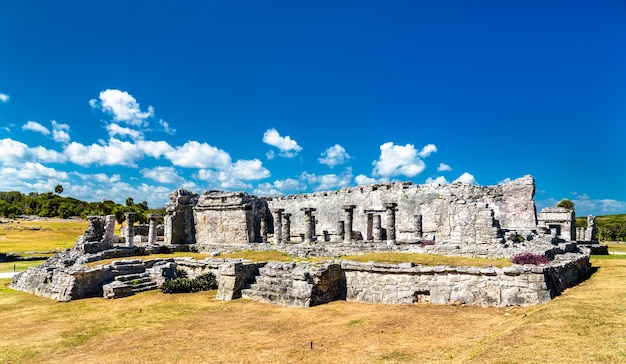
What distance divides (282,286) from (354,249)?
596 cm

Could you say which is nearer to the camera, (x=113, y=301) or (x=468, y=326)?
(x=468, y=326)

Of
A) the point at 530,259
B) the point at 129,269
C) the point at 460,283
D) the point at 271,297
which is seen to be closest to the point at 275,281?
the point at 271,297

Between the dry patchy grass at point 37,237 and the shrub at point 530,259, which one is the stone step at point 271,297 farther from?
the dry patchy grass at point 37,237

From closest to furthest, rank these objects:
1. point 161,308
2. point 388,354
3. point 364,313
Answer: point 388,354
point 364,313
point 161,308

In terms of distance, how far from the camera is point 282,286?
1297 centimetres

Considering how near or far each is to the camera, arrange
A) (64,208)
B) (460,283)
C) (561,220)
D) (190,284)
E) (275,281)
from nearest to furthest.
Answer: (460,283) < (275,281) < (190,284) < (561,220) < (64,208)

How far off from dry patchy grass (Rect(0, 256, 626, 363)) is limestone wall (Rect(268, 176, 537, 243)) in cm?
727

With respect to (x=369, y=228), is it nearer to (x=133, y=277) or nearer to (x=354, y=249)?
(x=354, y=249)

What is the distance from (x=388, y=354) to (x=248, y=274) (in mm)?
7819

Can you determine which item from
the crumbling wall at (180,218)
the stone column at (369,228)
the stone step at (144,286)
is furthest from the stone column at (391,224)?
the crumbling wall at (180,218)

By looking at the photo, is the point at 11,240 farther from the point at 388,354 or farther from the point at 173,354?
the point at 388,354

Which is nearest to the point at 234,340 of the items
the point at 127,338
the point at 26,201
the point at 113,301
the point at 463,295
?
the point at 127,338

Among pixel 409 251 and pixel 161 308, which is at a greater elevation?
pixel 409 251

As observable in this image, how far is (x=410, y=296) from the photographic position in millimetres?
11797
